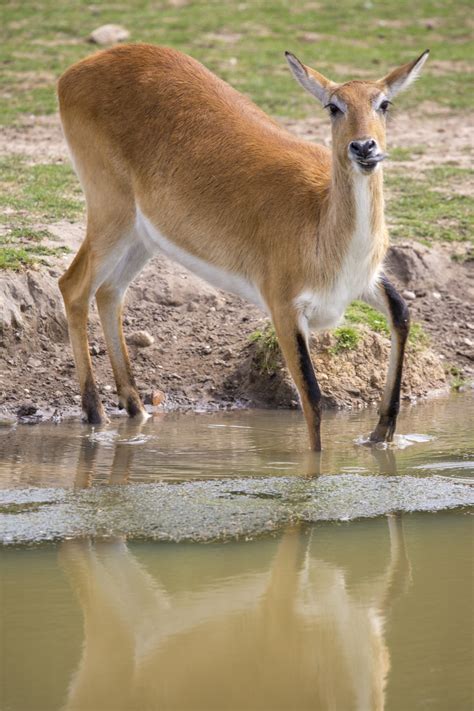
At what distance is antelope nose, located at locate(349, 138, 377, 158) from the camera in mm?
5648

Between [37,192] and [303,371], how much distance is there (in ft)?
13.0

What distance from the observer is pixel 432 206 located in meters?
9.91

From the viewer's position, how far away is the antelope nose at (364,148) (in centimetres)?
565

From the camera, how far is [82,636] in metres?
4.07

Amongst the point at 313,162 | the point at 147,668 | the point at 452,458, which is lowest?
the point at 147,668

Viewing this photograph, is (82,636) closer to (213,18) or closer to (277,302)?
(277,302)

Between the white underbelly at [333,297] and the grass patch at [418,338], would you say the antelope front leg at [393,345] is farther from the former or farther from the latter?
the grass patch at [418,338]

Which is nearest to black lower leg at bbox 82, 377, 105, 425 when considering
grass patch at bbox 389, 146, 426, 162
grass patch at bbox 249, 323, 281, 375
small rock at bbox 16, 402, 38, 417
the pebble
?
small rock at bbox 16, 402, 38, 417

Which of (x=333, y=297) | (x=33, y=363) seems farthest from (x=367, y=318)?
(x=33, y=363)

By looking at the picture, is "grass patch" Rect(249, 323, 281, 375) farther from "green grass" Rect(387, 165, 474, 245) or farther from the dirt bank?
"green grass" Rect(387, 165, 474, 245)

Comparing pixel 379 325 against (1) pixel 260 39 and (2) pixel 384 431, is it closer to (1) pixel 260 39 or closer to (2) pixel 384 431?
(2) pixel 384 431

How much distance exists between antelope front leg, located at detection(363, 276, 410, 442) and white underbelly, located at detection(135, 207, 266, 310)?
62 cm

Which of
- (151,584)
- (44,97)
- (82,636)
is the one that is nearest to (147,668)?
(82,636)

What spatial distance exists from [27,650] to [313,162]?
3.50 m
